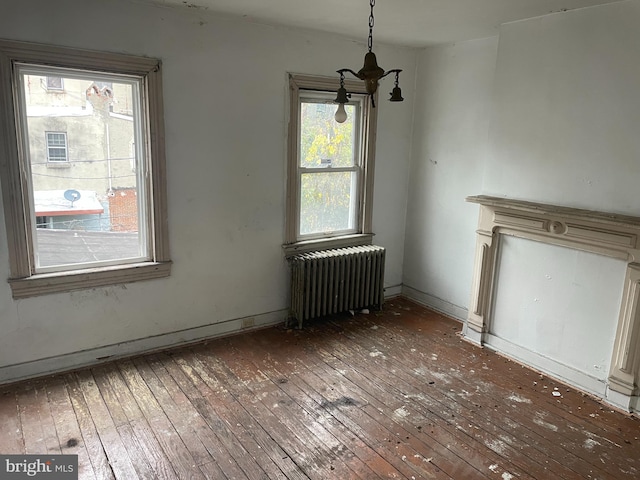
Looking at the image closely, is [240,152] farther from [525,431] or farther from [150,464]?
[525,431]

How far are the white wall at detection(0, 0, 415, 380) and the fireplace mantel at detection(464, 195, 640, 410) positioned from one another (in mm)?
1845

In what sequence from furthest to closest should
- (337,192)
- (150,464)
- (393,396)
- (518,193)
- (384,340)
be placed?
(337,192) < (384,340) < (518,193) < (393,396) < (150,464)

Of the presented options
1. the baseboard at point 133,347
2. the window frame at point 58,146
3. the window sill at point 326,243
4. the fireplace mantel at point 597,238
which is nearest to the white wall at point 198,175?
the baseboard at point 133,347

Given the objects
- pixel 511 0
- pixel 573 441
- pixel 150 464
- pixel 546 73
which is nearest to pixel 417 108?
pixel 546 73

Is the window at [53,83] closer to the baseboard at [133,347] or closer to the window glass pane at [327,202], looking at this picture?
the baseboard at [133,347]

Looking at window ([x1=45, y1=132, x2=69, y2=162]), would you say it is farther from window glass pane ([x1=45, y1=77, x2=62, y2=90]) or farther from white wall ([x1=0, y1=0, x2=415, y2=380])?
white wall ([x1=0, y1=0, x2=415, y2=380])

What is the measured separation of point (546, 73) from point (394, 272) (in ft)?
8.36

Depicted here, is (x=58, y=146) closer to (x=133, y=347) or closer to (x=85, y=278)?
(x=85, y=278)

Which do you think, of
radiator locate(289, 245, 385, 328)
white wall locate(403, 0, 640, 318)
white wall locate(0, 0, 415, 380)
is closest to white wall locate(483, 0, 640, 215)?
white wall locate(403, 0, 640, 318)

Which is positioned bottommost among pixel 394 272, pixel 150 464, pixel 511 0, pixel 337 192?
pixel 150 464

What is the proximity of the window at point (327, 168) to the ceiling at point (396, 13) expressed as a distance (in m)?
0.52

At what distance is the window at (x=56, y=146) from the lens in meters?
3.24

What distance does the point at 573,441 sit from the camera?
2.84 metres

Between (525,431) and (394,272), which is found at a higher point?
(394,272)
